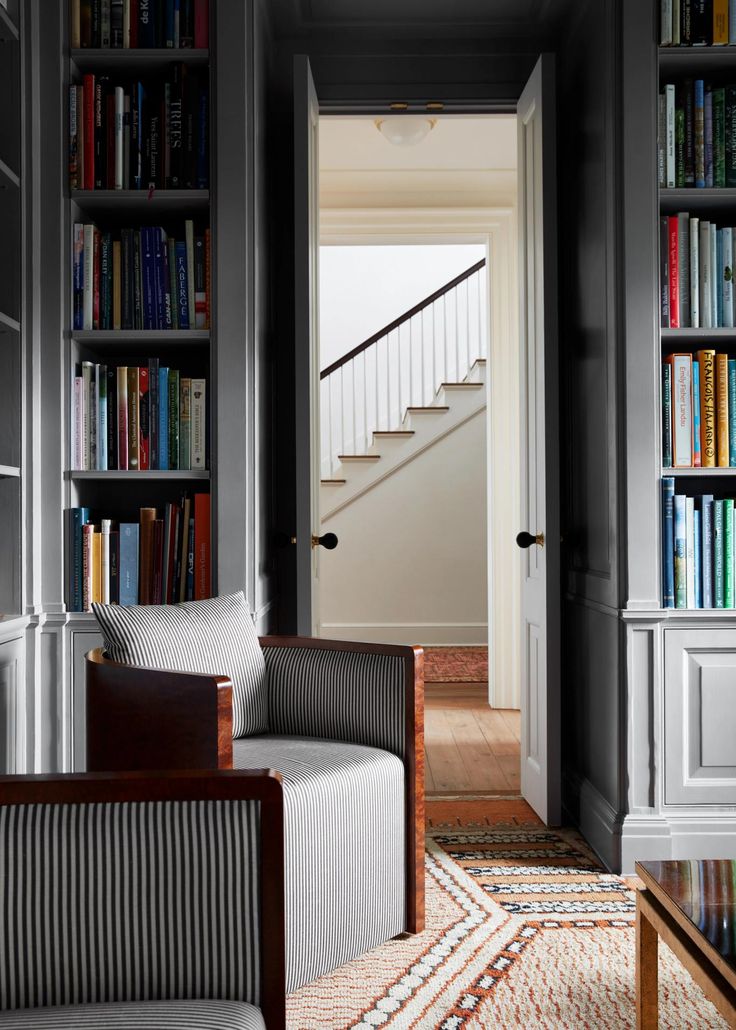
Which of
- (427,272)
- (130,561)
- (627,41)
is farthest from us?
(427,272)

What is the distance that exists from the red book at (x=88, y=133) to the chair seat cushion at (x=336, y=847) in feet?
5.73

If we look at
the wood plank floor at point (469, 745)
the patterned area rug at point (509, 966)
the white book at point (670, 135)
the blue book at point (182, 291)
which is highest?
the white book at point (670, 135)

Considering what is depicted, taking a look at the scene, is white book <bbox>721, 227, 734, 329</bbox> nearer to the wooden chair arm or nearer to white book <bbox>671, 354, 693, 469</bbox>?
white book <bbox>671, 354, 693, 469</bbox>

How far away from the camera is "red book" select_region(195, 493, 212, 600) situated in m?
2.98

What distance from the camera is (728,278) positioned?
2.92 meters

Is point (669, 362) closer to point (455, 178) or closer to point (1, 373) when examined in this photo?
point (1, 373)

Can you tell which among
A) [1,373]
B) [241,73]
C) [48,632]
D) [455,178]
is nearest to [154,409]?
[1,373]

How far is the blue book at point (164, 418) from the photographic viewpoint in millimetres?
2973

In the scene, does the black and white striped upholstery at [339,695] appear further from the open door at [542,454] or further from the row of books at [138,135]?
the row of books at [138,135]

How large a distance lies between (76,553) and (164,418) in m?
0.48

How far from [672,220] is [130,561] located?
75.4 inches

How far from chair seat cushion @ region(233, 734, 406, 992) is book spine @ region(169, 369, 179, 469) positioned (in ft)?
3.30

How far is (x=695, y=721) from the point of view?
2838mm

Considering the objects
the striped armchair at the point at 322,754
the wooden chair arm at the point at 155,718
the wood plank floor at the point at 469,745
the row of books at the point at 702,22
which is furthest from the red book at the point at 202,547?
the row of books at the point at 702,22
